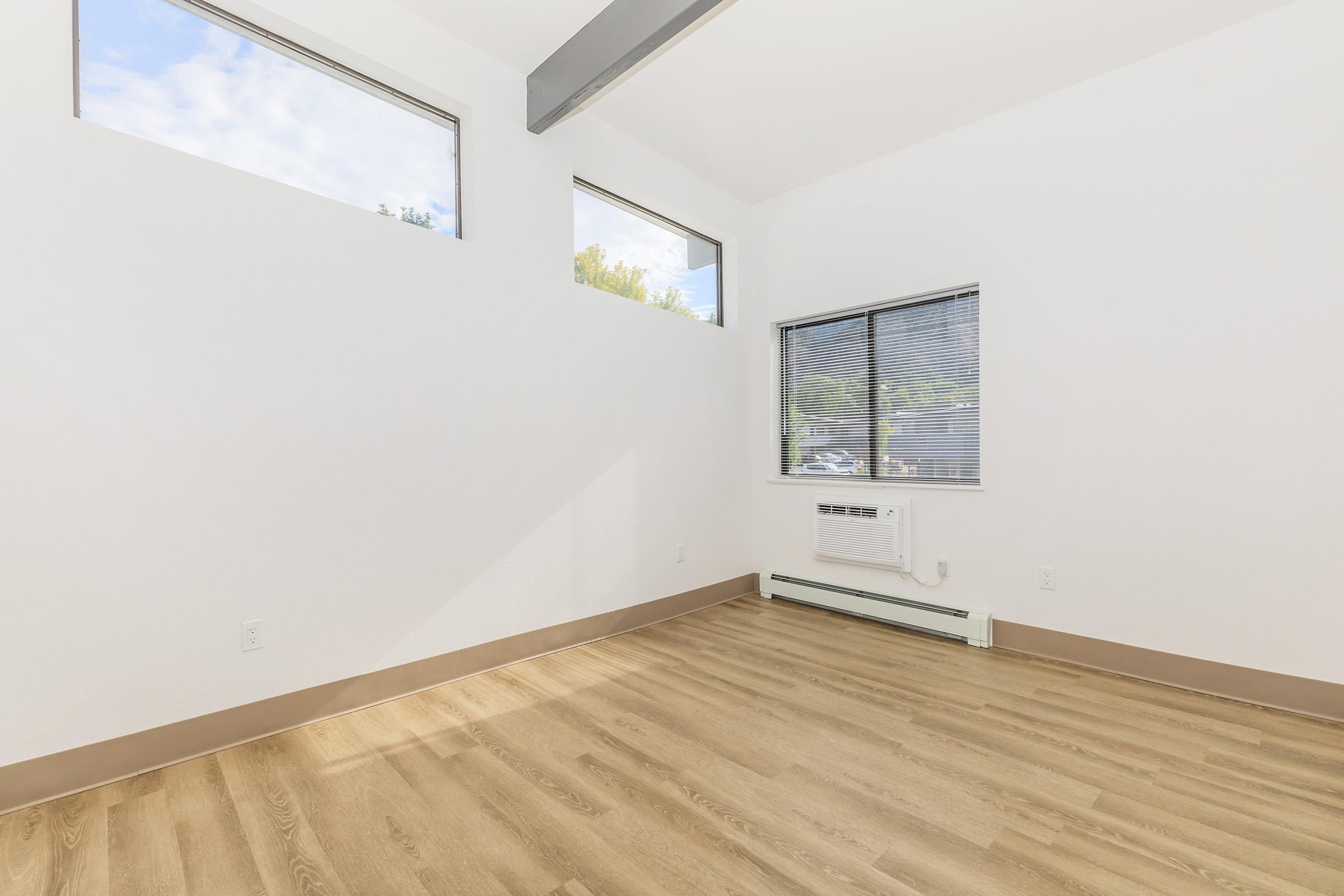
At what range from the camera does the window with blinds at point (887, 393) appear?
3625mm

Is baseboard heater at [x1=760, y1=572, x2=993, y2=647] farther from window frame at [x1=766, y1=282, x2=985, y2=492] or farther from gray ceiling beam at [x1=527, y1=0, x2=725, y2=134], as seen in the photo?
gray ceiling beam at [x1=527, y1=0, x2=725, y2=134]

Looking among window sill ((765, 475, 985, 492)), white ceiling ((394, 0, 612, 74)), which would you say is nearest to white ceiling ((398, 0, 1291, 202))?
white ceiling ((394, 0, 612, 74))

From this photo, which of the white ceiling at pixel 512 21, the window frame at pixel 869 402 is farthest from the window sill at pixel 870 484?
the white ceiling at pixel 512 21

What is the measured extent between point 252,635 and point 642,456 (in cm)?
222

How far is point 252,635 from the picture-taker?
2.26 m

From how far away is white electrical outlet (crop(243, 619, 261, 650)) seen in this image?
2246mm

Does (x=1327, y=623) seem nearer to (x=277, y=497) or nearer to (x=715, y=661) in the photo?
(x=715, y=661)

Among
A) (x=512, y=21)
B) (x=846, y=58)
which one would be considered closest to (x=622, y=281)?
(x=512, y=21)

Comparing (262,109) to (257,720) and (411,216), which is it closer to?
(411,216)

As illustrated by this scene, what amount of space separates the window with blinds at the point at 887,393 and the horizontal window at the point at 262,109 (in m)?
A: 2.66

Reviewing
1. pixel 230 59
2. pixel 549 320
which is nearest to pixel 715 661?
pixel 549 320

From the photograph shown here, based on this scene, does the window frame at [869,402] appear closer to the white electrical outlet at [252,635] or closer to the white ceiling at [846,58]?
the white ceiling at [846,58]

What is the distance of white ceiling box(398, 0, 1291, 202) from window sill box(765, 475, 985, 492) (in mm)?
2208

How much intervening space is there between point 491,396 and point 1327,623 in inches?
154
